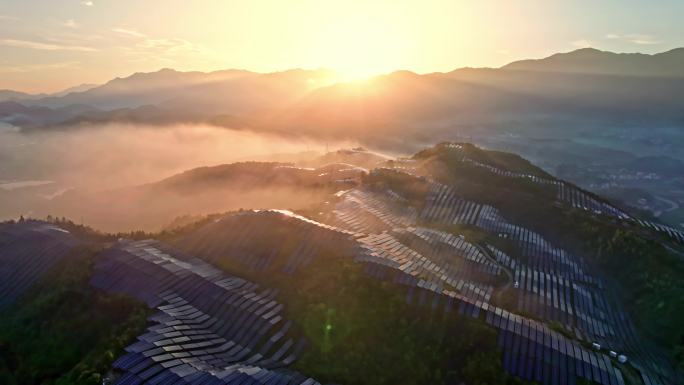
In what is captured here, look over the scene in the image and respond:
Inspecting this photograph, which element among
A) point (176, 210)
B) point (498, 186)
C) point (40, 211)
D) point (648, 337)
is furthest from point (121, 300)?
point (40, 211)

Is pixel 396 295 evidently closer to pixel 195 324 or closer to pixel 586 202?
pixel 195 324

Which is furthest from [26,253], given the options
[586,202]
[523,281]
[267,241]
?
[586,202]

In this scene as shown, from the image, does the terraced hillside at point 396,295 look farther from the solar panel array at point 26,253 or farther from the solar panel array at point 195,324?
the solar panel array at point 26,253

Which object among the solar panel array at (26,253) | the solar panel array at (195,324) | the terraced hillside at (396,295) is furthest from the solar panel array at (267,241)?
the solar panel array at (26,253)

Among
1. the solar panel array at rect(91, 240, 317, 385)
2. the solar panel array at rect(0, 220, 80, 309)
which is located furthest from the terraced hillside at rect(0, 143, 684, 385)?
the solar panel array at rect(0, 220, 80, 309)

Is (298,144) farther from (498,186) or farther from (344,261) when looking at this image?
(344,261)

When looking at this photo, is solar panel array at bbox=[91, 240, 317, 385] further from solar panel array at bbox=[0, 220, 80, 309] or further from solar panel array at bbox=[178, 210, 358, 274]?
solar panel array at bbox=[0, 220, 80, 309]
